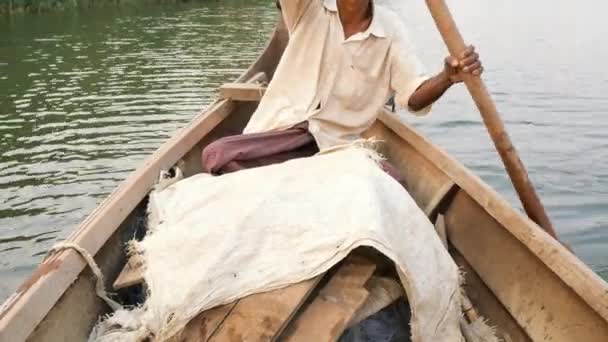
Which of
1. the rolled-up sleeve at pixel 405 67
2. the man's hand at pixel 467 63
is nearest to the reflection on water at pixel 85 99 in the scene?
the rolled-up sleeve at pixel 405 67

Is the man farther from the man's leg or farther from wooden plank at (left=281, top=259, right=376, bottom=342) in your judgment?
wooden plank at (left=281, top=259, right=376, bottom=342)

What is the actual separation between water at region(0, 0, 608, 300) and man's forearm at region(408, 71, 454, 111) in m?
2.00

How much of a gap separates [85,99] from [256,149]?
6.61m

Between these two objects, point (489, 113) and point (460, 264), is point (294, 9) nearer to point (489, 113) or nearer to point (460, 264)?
point (489, 113)

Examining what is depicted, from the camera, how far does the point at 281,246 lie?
1976 mm

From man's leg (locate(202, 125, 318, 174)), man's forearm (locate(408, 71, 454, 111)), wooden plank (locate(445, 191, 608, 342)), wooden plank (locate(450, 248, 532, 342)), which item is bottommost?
wooden plank (locate(450, 248, 532, 342))

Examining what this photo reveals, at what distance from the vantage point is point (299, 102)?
3.01m

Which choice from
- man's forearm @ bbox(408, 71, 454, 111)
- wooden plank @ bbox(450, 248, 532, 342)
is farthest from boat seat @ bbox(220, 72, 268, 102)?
wooden plank @ bbox(450, 248, 532, 342)

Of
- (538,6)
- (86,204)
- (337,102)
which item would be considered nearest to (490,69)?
(86,204)

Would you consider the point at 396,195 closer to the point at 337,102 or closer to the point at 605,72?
the point at 337,102

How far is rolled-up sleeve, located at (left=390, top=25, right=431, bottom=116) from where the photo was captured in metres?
2.95

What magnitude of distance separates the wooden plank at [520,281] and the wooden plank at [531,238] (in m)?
0.03

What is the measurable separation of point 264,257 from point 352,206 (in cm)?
33

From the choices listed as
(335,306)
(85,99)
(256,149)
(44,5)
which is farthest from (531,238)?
(44,5)
